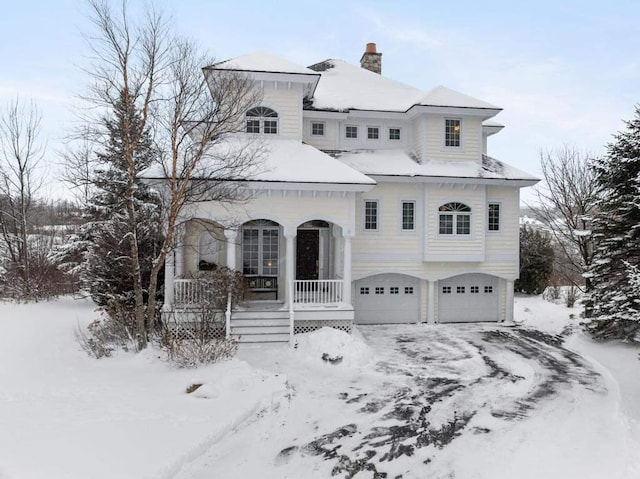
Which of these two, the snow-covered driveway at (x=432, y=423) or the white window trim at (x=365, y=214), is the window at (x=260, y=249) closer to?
the white window trim at (x=365, y=214)

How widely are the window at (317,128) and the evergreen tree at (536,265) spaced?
14.1m

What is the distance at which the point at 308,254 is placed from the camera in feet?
50.7

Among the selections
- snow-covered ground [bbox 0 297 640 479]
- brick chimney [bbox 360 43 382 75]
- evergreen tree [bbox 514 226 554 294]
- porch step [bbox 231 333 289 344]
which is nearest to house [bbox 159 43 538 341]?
porch step [bbox 231 333 289 344]

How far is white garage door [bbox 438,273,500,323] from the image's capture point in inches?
645

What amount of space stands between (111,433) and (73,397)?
6.29 ft

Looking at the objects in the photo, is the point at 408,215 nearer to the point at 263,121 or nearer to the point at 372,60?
the point at 263,121

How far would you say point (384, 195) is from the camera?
15.7m

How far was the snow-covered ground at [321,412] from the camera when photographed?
552cm

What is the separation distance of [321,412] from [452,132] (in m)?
12.5

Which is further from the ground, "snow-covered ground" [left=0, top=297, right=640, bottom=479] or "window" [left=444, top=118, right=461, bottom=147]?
"window" [left=444, top=118, right=461, bottom=147]

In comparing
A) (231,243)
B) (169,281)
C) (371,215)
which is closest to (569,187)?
(371,215)

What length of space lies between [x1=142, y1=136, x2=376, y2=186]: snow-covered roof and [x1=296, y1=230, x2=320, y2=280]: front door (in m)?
3.07

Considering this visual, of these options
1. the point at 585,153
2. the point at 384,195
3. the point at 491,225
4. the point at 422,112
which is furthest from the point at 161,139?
the point at 585,153

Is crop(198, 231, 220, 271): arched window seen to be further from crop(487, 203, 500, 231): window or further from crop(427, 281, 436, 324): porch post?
crop(487, 203, 500, 231): window
